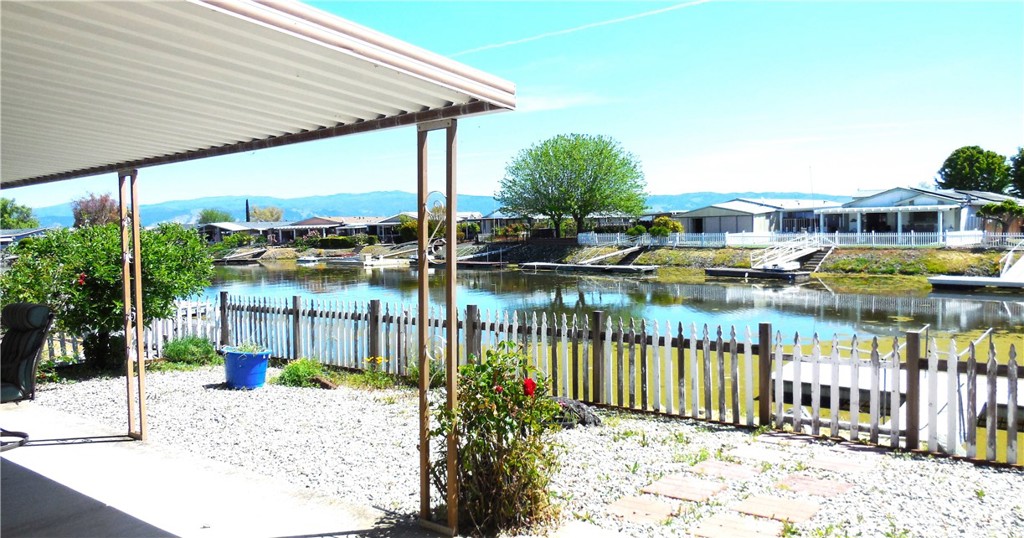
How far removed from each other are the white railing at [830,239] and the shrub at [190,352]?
129ft

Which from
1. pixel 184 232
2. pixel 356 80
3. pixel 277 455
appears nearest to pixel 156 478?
pixel 277 455

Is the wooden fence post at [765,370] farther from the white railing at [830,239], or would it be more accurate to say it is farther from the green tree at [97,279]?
the white railing at [830,239]

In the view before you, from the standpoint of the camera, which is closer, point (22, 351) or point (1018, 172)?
point (22, 351)

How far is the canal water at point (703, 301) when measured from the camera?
22.0 meters

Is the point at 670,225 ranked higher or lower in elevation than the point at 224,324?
higher

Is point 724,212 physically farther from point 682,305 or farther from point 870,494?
point 870,494

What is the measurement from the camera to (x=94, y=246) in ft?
30.5

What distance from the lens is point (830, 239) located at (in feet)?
144

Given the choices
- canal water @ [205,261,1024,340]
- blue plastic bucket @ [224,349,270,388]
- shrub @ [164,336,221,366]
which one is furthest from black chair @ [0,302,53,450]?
canal water @ [205,261,1024,340]

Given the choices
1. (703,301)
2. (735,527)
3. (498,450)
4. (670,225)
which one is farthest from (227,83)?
(670,225)

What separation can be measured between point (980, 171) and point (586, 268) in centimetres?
5573

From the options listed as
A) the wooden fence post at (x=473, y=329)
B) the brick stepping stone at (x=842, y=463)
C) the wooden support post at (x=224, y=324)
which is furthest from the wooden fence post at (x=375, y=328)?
the brick stepping stone at (x=842, y=463)

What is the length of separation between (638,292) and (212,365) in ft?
82.7

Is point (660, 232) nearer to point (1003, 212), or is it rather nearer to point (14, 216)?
point (1003, 212)
